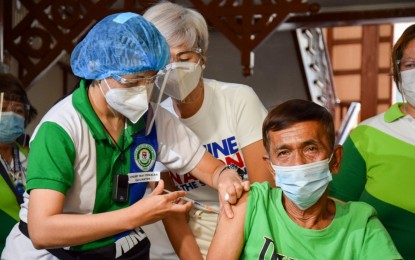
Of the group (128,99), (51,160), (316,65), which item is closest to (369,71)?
(316,65)

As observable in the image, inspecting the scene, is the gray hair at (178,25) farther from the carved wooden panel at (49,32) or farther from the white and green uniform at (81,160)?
the carved wooden panel at (49,32)

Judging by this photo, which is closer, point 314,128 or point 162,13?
point 314,128

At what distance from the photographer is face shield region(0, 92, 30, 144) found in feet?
8.73

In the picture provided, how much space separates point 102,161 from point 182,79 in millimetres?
445

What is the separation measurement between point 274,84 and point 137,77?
542 cm

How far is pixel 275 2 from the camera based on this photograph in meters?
4.16

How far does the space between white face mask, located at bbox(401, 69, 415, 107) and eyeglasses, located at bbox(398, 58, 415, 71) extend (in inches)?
0.7

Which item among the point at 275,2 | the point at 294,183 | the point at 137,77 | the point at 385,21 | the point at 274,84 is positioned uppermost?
the point at 137,77

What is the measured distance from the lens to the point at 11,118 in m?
2.68

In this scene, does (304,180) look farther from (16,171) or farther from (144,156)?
(16,171)

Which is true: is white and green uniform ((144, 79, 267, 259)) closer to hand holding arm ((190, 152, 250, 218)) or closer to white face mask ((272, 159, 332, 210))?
hand holding arm ((190, 152, 250, 218))

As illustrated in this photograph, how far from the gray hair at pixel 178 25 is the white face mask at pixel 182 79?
0.06 meters

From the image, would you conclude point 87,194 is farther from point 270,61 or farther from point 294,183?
point 270,61

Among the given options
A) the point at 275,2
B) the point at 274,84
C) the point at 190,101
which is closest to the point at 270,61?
the point at 274,84
